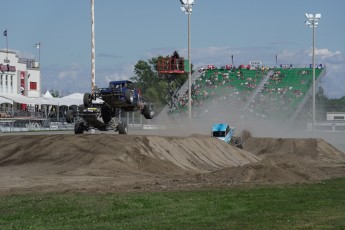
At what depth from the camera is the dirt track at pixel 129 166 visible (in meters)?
26.6

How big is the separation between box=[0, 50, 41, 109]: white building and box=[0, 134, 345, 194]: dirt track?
2157 inches

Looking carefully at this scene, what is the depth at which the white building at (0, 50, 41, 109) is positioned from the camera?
98500mm

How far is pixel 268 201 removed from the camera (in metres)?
20.4

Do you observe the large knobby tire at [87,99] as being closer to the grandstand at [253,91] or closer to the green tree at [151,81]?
the grandstand at [253,91]

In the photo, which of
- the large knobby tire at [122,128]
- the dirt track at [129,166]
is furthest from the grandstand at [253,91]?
the dirt track at [129,166]

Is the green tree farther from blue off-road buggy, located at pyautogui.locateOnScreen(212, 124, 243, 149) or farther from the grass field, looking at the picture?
the grass field

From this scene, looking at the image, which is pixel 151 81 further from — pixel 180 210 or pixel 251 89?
pixel 180 210

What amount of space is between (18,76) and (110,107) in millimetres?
60490

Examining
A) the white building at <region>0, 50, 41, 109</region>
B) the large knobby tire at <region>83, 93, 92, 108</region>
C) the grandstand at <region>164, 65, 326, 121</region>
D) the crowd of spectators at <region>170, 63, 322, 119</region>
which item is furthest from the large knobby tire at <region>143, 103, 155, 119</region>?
the white building at <region>0, 50, 41, 109</region>

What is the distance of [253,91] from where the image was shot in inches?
3713

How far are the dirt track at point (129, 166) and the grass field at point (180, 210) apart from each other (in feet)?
10.9

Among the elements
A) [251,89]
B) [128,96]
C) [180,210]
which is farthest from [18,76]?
[180,210]

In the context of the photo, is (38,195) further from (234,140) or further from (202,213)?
(234,140)

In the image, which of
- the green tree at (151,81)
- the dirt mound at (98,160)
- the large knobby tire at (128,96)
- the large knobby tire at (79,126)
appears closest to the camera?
the dirt mound at (98,160)
